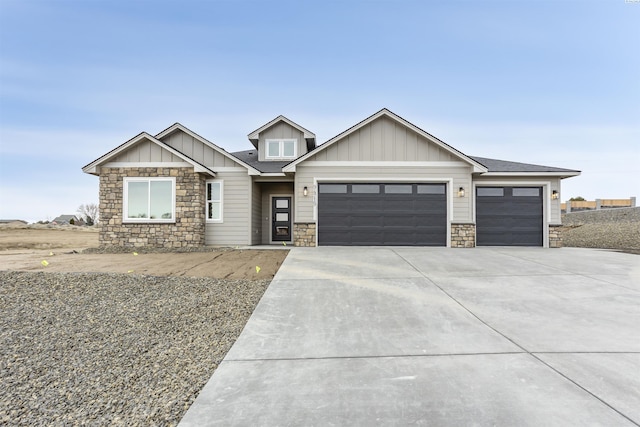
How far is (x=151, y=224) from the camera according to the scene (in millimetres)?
11859

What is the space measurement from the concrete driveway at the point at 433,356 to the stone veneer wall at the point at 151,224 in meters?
7.50

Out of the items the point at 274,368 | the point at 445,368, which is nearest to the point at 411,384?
the point at 445,368

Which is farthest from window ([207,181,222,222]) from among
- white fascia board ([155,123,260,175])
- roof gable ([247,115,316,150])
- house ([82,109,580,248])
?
roof gable ([247,115,316,150])

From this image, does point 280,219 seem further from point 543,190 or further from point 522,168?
point 543,190

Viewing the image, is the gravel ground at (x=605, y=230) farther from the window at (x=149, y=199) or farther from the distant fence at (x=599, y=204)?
the window at (x=149, y=199)

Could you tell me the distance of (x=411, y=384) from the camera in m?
2.44

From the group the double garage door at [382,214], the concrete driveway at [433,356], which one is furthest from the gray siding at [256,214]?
the concrete driveway at [433,356]

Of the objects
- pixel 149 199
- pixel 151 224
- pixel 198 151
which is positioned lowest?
pixel 151 224

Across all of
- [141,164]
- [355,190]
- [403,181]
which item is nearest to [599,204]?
[403,181]

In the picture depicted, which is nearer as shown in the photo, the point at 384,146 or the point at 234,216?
the point at 384,146

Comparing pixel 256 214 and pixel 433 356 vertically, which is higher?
pixel 256 214

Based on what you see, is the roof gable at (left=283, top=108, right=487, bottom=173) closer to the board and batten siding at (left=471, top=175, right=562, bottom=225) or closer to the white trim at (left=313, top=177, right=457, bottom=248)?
the white trim at (left=313, top=177, right=457, bottom=248)

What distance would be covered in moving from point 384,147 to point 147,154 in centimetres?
943

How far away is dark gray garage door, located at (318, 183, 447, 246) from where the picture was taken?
11.7 m
